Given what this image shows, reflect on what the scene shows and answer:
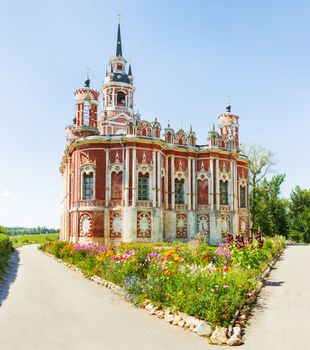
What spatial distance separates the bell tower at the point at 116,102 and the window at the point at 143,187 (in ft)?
29.1

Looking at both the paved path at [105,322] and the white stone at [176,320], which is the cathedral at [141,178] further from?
the white stone at [176,320]

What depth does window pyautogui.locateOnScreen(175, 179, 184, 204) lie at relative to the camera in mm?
34438

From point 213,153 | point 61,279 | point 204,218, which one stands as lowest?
point 61,279

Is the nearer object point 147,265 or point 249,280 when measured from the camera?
point 249,280

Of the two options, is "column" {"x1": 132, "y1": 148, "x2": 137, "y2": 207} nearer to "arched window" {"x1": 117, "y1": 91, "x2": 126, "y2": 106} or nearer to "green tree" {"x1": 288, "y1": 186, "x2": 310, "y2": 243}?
"arched window" {"x1": 117, "y1": 91, "x2": 126, "y2": 106}

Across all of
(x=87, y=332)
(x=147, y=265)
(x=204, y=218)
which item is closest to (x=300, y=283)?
(x=147, y=265)

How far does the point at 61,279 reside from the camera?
49.5 feet

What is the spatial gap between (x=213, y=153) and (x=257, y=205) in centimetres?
1698

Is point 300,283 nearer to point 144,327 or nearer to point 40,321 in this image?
point 144,327

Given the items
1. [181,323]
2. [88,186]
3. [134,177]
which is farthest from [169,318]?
[88,186]

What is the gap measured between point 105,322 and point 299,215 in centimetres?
4037

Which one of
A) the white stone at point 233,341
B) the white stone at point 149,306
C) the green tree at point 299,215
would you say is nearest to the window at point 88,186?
the white stone at point 149,306

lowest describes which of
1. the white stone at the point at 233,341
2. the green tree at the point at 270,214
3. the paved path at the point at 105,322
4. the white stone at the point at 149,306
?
the paved path at the point at 105,322

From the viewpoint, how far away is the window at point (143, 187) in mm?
30625
